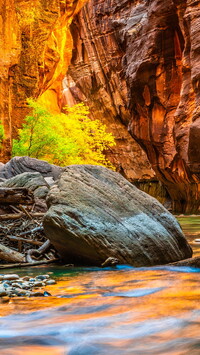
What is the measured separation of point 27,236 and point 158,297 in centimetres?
377

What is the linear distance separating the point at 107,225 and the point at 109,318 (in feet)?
9.37

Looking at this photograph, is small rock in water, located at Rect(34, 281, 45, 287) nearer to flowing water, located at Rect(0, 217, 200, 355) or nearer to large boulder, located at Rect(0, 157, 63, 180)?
flowing water, located at Rect(0, 217, 200, 355)

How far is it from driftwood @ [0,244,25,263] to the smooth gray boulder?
3.35 m

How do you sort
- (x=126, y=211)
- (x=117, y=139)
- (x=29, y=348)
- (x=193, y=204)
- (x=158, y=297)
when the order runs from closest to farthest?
(x=29, y=348), (x=158, y=297), (x=126, y=211), (x=193, y=204), (x=117, y=139)

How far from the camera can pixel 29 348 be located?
2404mm

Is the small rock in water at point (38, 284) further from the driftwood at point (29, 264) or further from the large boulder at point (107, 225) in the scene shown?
the driftwood at point (29, 264)

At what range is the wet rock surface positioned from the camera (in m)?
3.90

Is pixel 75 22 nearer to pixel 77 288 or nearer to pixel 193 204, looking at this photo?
pixel 193 204

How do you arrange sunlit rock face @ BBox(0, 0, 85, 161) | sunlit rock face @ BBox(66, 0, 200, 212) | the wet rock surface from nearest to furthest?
the wet rock surface, sunlit rock face @ BBox(66, 0, 200, 212), sunlit rock face @ BBox(0, 0, 85, 161)

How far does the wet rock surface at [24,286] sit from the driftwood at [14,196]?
Result: 9.28 feet

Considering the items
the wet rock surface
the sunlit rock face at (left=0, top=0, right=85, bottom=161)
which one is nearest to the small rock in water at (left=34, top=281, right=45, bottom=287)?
the wet rock surface

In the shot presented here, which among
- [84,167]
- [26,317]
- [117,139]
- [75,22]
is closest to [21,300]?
[26,317]

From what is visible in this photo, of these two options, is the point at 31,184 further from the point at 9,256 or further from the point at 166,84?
the point at 166,84

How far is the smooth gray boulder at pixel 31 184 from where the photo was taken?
31.1 feet
